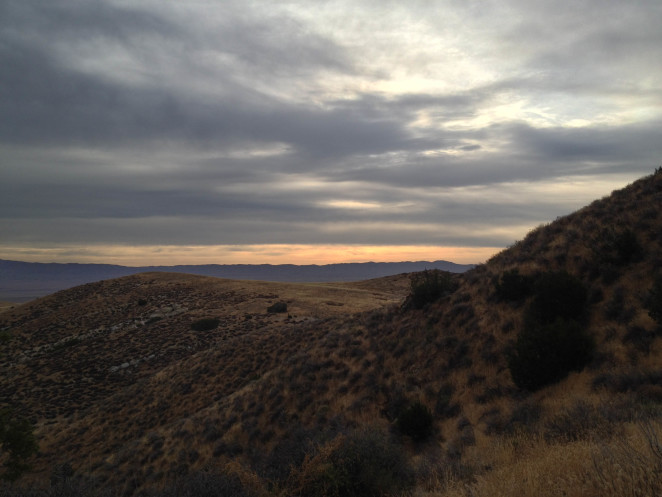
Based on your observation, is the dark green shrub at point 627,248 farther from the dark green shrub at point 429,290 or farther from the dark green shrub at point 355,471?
the dark green shrub at point 355,471

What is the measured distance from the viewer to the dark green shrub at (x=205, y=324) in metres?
43.9

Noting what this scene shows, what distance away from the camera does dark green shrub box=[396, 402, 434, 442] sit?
11562mm

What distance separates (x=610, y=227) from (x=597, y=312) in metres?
4.85

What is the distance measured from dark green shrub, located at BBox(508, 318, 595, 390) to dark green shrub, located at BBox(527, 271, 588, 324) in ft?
5.17

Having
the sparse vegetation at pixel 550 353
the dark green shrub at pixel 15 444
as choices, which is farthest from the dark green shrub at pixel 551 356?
the dark green shrub at pixel 15 444

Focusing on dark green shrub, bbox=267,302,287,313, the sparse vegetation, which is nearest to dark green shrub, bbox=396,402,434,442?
the sparse vegetation

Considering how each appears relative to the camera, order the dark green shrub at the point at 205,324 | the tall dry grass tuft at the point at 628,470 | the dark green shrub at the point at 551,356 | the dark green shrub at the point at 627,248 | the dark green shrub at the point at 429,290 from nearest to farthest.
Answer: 1. the tall dry grass tuft at the point at 628,470
2. the dark green shrub at the point at 551,356
3. the dark green shrub at the point at 627,248
4. the dark green shrub at the point at 429,290
5. the dark green shrub at the point at 205,324

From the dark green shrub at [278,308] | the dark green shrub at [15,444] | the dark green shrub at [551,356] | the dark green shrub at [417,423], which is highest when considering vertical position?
the dark green shrub at [551,356]

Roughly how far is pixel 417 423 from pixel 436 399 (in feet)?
5.52

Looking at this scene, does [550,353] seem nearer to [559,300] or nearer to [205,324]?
[559,300]

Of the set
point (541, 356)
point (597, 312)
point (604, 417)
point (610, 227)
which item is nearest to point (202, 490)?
point (604, 417)

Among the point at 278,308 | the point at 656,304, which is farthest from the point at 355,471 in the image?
the point at 278,308

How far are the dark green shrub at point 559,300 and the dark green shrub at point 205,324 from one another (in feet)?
123

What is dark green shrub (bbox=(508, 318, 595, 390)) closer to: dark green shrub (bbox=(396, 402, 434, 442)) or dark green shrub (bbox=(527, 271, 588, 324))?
dark green shrub (bbox=(527, 271, 588, 324))
